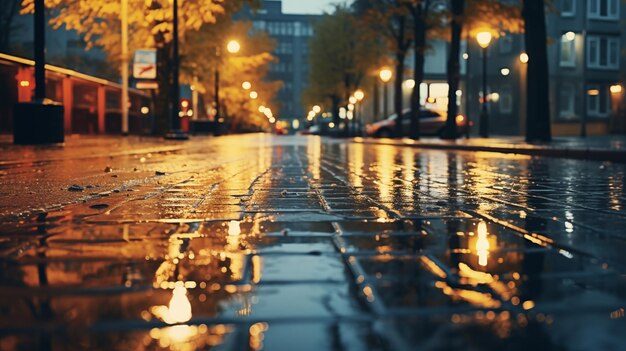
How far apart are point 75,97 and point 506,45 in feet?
112

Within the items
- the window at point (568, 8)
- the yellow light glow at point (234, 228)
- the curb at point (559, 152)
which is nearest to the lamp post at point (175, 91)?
the curb at point (559, 152)

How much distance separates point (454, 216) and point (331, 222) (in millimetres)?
1094

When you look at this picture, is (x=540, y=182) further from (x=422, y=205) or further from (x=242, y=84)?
(x=242, y=84)

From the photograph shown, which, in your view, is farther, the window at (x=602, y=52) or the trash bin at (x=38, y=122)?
the window at (x=602, y=52)

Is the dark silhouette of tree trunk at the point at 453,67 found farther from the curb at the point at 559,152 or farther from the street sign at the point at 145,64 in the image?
the street sign at the point at 145,64

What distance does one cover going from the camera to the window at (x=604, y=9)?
188ft

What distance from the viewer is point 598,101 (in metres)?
57.3

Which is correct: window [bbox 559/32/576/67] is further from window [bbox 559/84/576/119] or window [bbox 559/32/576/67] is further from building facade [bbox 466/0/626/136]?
window [bbox 559/84/576/119]

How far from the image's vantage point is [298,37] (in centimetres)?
18425

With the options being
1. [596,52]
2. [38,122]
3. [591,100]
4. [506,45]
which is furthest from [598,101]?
[38,122]

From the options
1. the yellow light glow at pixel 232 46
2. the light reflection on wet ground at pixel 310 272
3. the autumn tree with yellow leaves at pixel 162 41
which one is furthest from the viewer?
the yellow light glow at pixel 232 46

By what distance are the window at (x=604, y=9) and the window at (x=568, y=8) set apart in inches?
55.8

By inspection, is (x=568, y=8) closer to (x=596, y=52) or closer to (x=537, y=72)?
(x=596, y=52)

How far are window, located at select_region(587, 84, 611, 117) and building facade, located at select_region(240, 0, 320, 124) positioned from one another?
125335mm
